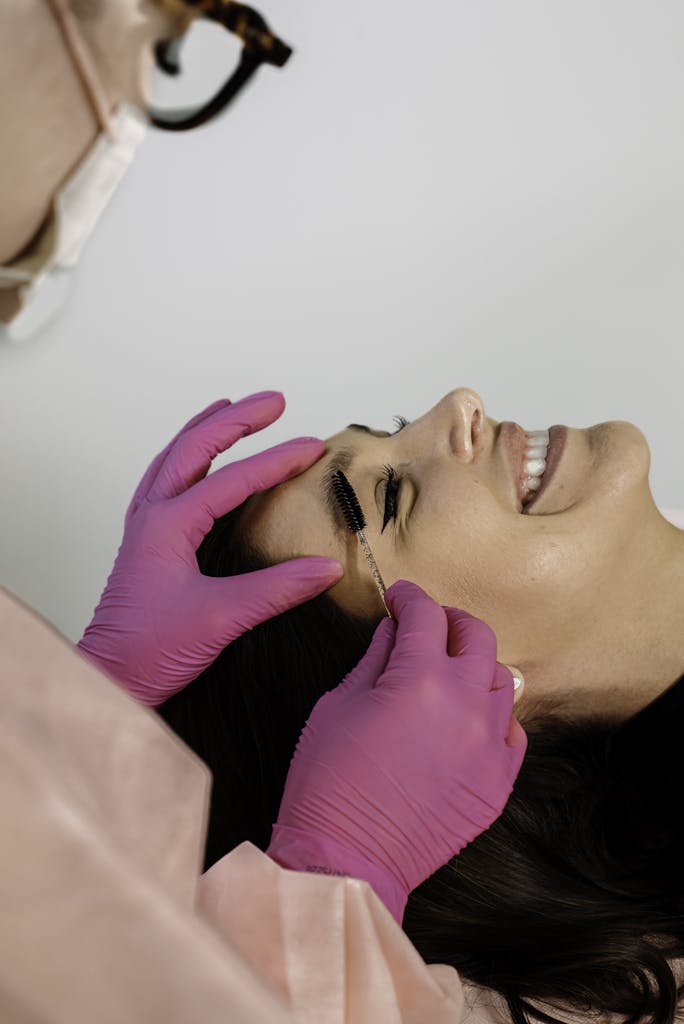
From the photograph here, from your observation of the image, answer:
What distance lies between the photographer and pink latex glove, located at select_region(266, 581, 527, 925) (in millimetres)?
963

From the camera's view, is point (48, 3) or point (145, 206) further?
point (145, 206)

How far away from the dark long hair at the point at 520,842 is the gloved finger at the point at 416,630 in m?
0.14

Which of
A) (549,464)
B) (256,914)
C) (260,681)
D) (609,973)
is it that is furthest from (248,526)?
(609,973)

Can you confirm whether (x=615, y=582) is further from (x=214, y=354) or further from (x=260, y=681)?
(x=214, y=354)

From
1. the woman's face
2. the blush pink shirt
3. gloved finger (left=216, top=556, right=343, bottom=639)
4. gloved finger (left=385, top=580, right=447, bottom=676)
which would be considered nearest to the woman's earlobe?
the woman's face

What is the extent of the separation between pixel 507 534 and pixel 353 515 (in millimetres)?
194

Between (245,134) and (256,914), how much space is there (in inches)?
65.6

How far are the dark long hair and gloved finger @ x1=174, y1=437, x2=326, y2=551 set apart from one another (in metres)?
0.07

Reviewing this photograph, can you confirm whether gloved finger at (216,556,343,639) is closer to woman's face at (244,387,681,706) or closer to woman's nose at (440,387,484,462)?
woman's face at (244,387,681,706)

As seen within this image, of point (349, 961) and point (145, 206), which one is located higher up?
point (145, 206)

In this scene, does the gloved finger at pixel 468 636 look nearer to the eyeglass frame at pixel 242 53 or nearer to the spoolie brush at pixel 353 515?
the spoolie brush at pixel 353 515

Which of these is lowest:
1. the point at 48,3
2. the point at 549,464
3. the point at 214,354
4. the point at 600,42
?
the point at 549,464

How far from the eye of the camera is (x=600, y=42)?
1.98 meters

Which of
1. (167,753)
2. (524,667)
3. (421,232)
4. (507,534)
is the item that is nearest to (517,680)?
(524,667)
